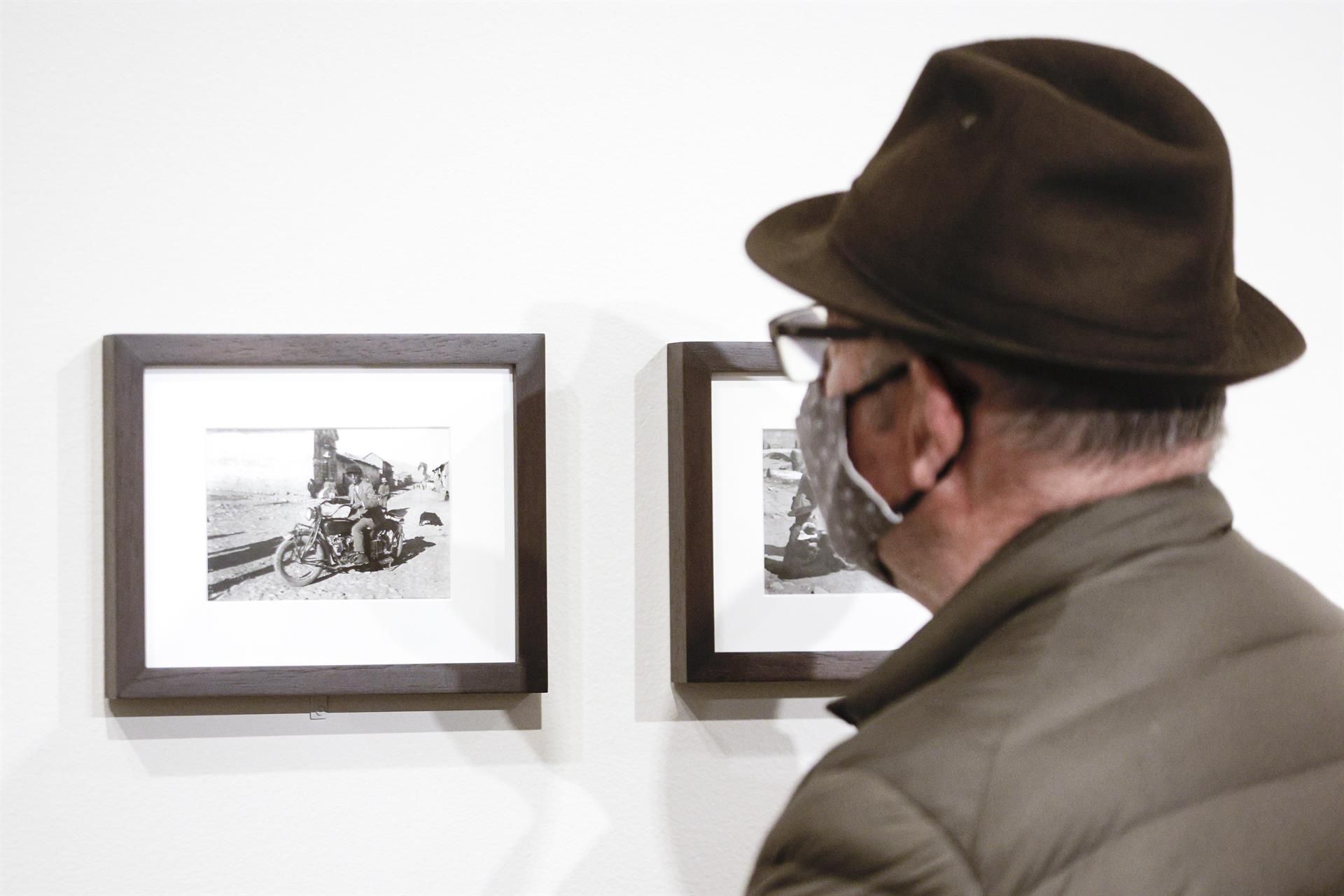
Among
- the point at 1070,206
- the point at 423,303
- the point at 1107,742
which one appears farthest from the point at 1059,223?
the point at 423,303

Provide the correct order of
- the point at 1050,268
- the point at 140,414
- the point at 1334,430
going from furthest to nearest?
the point at 1334,430, the point at 140,414, the point at 1050,268

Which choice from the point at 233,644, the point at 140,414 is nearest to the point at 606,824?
the point at 233,644

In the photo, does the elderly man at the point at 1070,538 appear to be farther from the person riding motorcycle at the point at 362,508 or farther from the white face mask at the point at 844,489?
the person riding motorcycle at the point at 362,508

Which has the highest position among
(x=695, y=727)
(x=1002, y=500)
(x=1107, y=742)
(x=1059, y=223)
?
(x=1059, y=223)

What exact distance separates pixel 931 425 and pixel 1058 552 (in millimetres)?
94

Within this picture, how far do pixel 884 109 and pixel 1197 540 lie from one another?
0.66 metres

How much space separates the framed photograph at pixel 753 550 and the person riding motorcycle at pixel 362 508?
0.92 feet

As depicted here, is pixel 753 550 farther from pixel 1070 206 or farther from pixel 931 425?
pixel 1070 206

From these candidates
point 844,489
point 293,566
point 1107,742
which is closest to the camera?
point 1107,742

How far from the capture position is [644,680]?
1020 millimetres

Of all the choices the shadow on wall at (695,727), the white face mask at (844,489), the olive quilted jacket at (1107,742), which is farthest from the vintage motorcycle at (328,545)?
the olive quilted jacket at (1107,742)

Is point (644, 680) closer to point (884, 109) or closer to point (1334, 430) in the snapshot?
point (884, 109)

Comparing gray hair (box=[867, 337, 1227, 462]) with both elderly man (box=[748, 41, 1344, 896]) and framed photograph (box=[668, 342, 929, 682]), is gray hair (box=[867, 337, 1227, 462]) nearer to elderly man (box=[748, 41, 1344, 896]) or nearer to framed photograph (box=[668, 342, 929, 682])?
elderly man (box=[748, 41, 1344, 896])

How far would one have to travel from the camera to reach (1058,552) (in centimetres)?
53
